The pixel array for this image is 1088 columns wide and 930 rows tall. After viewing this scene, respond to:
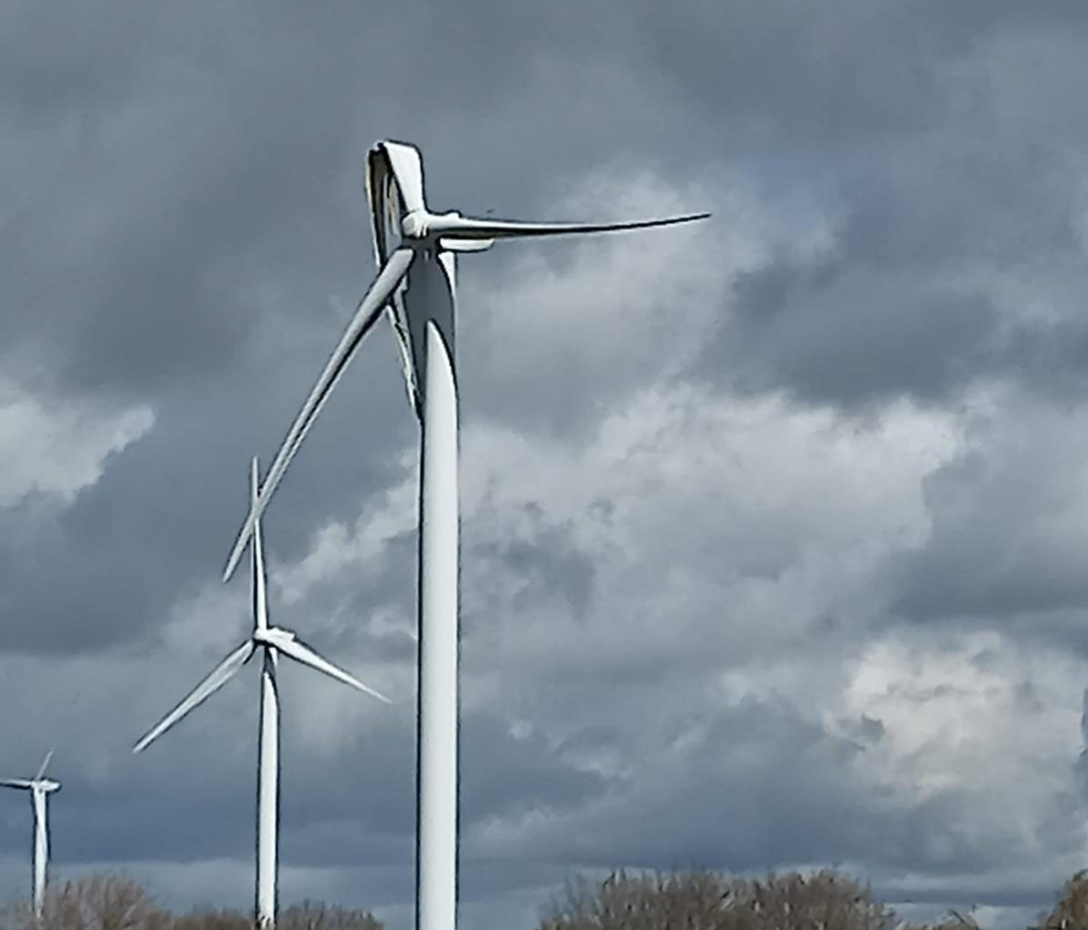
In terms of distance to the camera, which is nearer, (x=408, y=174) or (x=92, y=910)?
(x=408, y=174)

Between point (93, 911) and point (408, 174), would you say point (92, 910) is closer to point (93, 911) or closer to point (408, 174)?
point (93, 911)

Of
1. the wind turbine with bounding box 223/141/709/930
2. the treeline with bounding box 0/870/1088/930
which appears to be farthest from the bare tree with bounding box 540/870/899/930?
the wind turbine with bounding box 223/141/709/930

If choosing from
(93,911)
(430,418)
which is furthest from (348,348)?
(93,911)

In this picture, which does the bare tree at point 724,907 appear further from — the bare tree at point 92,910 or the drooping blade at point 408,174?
the drooping blade at point 408,174

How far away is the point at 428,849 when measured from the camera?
5609 centimetres

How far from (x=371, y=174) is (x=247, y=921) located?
10358 centimetres

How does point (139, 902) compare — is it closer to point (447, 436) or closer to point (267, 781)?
point (267, 781)

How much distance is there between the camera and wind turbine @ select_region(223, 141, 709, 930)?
56.1 metres

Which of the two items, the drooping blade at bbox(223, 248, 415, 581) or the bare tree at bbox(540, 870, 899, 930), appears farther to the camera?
the bare tree at bbox(540, 870, 899, 930)

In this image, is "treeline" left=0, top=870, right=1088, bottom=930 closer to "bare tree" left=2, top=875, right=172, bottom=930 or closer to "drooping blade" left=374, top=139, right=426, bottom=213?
"bare tree" left=2, top=875, right=172, bottom=930

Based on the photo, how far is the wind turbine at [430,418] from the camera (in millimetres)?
56094

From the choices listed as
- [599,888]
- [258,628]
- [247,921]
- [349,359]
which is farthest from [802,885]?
[349,359]

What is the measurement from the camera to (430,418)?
2296 inches

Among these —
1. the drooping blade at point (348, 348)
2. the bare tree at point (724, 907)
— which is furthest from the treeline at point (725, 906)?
the drooping blade at point (348, 348)
